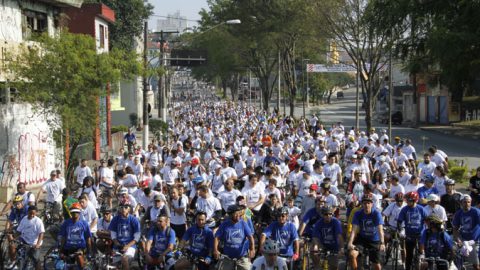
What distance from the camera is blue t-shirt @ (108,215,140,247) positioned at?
38.0 ft

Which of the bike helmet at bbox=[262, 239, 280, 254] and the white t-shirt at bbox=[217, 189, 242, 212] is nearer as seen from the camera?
the bike helmet at bbox=[262, 239, 280, 254]

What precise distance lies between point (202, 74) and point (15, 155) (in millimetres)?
86300

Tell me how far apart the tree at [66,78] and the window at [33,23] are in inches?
120

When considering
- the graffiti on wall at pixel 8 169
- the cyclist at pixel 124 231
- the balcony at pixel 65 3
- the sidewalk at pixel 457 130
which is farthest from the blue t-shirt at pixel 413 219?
the sidewalk at pixel 457 130

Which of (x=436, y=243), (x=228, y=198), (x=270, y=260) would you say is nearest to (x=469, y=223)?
(x=436, y=243)

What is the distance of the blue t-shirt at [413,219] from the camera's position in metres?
12.0

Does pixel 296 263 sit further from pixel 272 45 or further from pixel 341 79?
pixel 341 79

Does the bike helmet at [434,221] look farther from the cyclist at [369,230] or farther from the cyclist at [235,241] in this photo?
the cyclist at [235,241]

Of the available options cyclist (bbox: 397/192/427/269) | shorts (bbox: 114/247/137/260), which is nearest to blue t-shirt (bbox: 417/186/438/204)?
cyclist (bbox: 397/192/427/269)

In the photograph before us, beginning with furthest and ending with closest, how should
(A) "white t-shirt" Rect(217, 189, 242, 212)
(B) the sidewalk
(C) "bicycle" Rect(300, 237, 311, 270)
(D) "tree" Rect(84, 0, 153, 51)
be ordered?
(D) "tree" Rect(84, 0, 153, 51)
(B) the sidewalk
(A) "white t-shirt" Rect(217, 189, 242, 212)
(C) "bicycle" Rect(300, 237, 311, 270)

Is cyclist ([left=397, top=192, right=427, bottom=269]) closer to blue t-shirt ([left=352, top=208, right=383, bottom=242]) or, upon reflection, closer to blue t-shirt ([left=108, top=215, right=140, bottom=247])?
blue t-shirt ([left=352, top=208, right=383, bottom=242])

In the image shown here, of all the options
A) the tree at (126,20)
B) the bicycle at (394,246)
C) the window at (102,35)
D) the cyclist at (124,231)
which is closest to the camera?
the cyclist at (124,231)

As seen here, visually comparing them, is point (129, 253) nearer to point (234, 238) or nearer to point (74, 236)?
point (74, 236)

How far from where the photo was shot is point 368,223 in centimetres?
1119
